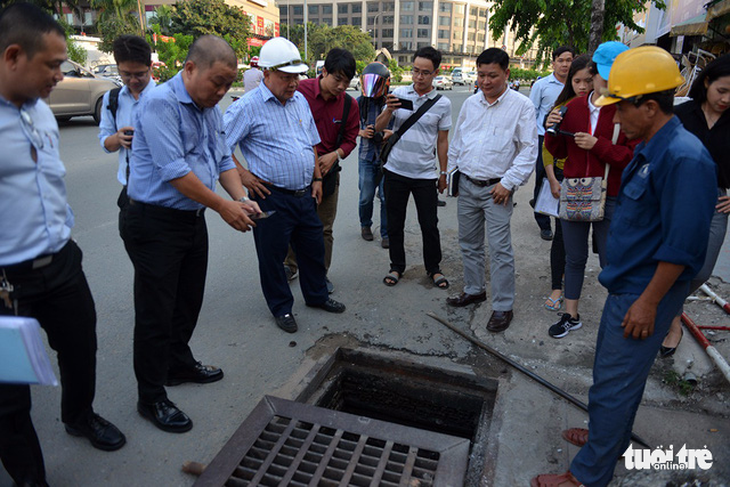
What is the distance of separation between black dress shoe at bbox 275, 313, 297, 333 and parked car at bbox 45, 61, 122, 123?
37.1 feet

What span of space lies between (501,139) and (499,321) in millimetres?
1307

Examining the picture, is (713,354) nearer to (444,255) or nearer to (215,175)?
(444,255)

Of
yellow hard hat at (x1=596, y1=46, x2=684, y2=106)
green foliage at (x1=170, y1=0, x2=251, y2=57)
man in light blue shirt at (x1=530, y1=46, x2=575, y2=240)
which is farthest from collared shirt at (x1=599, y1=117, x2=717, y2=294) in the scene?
green foliage at (x1=170, y1=0, x2=251, y2=57)

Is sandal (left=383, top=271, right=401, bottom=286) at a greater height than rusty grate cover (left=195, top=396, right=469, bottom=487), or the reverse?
rusty grate cover (left=195, top=396, right=469, bottom=487)

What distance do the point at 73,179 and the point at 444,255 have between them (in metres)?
6.03

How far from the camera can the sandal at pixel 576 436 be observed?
2568 mm

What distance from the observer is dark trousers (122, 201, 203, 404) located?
258 centimetres

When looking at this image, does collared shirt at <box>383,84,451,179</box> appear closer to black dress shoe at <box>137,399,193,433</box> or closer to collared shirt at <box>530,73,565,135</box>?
collared shirt at <box>530,73,565,135</box>

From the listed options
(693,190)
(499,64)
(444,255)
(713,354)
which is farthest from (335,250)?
(693,190)

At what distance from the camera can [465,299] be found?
4.18 m

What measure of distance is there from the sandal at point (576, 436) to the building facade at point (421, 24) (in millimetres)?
112573

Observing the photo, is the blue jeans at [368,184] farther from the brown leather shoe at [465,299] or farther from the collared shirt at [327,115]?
the brown leather shoe at [465,299]

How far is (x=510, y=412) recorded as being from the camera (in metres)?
2.85

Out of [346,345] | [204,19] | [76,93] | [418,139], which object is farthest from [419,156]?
[204,19]
